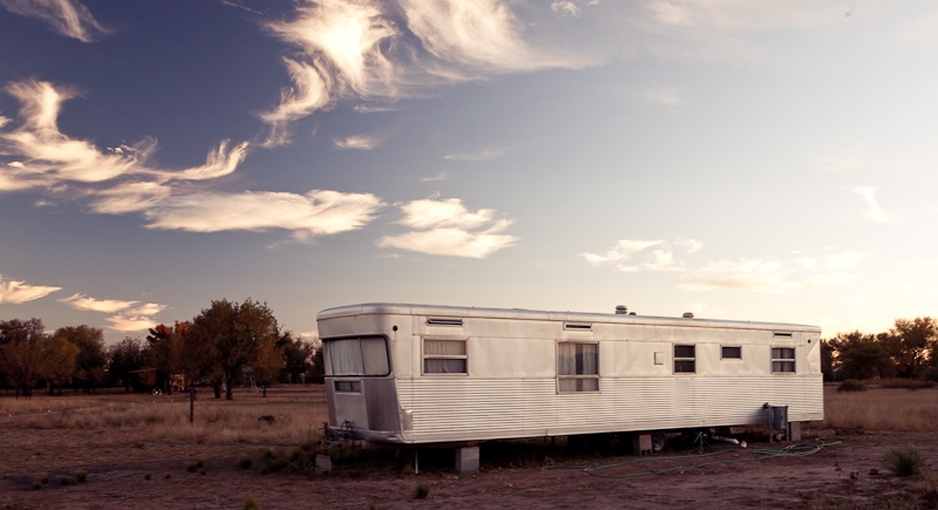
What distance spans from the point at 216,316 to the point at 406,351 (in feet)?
131

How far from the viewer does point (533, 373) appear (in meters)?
15.9

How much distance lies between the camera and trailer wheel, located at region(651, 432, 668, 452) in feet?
58.8

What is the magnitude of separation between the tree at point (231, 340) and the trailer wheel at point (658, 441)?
37302mm

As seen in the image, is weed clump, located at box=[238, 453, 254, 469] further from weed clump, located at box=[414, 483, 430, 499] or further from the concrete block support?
weed clump, located at box=[414, 483, 430, 499]

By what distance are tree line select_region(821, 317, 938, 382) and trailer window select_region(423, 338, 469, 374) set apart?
65203 millimetres

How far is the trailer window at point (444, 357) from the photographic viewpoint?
14695 millimetres

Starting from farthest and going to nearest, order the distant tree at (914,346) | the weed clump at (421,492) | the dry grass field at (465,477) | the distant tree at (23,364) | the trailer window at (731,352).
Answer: the distant tree at (914,346) < the distant tree at (23,364) < the trailer window at (731,352) < the weed clump at (421,492) < the dry grass field at (465,477)

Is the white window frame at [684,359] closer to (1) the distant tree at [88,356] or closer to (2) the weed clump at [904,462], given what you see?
(2) the weed clump at [904,462]

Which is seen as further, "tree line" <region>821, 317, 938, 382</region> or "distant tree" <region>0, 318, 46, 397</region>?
"tree line" <region>821, 317, 938, 382</region>

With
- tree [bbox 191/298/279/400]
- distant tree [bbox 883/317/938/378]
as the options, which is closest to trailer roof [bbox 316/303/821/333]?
tree [bbox 191/298/279/400]

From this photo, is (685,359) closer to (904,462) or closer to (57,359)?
(904,462)

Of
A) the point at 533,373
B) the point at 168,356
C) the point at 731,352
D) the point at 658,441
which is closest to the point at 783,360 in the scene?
the point at 731,352

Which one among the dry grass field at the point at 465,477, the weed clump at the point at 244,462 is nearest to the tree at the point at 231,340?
the dry grass field at the point at 465,477

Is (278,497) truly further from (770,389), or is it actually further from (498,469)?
(770,389)
